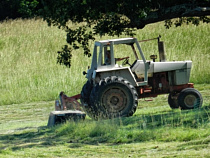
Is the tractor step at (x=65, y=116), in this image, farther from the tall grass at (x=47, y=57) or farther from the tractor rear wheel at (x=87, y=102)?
the tall grass at (x=47, y=57)

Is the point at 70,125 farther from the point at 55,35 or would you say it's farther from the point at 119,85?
the point at 55,35

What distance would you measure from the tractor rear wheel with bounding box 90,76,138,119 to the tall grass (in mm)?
7986

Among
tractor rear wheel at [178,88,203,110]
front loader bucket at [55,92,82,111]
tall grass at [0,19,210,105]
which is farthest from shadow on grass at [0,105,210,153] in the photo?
tall grass at [0,19,210,105]

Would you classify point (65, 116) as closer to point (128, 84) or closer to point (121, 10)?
point (128, 84)

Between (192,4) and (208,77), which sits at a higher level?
(192,4)

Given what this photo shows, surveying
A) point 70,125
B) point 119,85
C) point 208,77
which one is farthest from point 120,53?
point 70,125

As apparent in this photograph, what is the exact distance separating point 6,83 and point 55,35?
405 inches

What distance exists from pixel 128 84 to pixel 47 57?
1562 centimetres

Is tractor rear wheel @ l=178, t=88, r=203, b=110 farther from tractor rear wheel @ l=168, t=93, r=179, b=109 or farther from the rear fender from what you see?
the rear fender

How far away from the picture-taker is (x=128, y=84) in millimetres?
14227

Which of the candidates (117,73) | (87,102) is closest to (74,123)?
(87,102)

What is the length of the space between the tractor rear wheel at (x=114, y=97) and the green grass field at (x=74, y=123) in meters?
0.55

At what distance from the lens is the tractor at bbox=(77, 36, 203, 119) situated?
14.1 meters

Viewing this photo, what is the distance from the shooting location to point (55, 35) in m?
34.1
